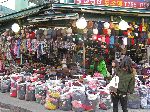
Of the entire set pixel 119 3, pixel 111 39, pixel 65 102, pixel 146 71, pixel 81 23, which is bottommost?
pixel 65 102

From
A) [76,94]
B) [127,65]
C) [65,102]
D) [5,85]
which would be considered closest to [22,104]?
[65,102]

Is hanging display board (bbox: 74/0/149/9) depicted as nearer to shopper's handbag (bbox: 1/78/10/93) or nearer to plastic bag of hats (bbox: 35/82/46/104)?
plastic bag of hats (bbox: 35/82/46/104)

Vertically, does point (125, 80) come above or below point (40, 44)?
below

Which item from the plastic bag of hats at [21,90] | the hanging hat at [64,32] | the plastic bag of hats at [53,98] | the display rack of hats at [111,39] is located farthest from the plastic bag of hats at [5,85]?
the plastic bag of hats at [53,98]

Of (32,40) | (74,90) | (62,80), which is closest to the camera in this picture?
(74,90)

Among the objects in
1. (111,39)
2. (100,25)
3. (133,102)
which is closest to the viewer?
(133,102)

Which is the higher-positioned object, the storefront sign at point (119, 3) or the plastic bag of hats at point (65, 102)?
the storefront sign at point (119, 3)

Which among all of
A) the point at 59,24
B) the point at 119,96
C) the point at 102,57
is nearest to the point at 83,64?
the point at 102,57

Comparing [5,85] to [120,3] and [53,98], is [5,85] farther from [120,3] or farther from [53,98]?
[120,3]

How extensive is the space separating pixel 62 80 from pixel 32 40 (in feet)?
13.4

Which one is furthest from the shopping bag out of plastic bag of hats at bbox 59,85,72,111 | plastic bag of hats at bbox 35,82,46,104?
plastic bag of hats at bbox 35,82,46,104

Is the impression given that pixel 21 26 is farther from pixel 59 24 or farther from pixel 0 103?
pixel 0 103

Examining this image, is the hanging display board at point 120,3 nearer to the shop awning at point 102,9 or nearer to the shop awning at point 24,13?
the shop awning at point 102,9

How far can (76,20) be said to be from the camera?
14.0 m
